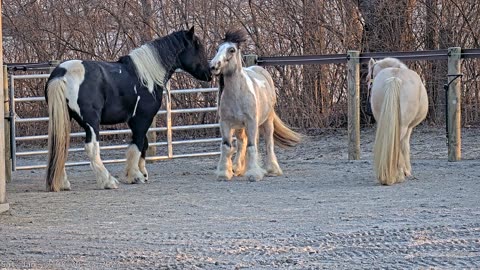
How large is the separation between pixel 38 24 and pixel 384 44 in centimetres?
663

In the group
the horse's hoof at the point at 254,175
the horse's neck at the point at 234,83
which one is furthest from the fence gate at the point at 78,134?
the horse's hoof at the point at 254,175

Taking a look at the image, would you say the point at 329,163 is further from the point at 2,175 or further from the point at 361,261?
the point at 361,261

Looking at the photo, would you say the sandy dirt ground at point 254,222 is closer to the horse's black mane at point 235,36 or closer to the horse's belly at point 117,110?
the horse's belly at point 117,110

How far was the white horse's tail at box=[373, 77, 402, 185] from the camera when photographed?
30.0 feet

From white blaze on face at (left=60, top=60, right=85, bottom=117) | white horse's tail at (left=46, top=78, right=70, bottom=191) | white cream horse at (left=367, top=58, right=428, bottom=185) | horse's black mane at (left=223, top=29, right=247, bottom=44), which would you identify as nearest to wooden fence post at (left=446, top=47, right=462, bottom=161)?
white cream horse at (left=367, top=58, right=428, bottom=185)

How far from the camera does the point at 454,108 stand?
11.8 meters

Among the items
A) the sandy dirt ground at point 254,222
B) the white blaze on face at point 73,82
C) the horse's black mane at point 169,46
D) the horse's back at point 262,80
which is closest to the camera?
the sandy dirt ground at point 254,222

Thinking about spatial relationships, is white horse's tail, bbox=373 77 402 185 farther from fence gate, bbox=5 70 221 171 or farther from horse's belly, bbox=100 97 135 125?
fence gate, bbox=5 70 221 171

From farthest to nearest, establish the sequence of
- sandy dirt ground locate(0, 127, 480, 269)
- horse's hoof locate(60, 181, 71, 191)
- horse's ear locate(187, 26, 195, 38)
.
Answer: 1. horse's ear locate(187, 26, 195, 38)
2. horse's hoof locate(60, 181, 71, 191)
3. sandy dirt ground locate(0, 127, 480, 269)

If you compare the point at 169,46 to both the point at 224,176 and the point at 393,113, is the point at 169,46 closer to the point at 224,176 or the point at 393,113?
the point at 224,176

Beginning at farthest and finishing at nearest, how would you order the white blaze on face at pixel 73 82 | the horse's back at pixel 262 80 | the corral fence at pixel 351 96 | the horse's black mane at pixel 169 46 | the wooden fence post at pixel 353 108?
the wooden fence post at pixel 353 108
the corral fence at pixel 351 96
the horse's back at pixel 262 80
the horse's black mane at pixel 169 46
the white blaze on face at pixel 73 82

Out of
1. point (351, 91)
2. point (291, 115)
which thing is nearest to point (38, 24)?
point (291, 115)

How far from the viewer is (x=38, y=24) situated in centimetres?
1761

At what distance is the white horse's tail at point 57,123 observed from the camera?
31.0 feet
